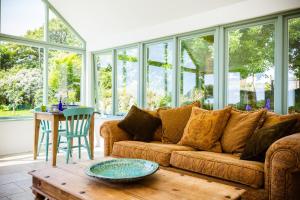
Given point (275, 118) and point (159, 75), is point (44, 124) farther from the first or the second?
point (275, 118)

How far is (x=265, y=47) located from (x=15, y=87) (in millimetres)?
4543

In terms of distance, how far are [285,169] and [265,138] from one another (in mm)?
409

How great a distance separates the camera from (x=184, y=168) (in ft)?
8.70

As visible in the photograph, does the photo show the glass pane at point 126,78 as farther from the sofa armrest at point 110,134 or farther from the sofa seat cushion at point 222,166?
the sofa seat cushion at point 222,166

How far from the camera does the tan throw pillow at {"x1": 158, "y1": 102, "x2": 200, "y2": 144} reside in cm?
345

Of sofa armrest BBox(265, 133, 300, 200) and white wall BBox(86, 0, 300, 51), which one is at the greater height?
white wall BBox(86, 0, 300, 51)

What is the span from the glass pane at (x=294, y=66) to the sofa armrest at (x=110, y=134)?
7.26 ft

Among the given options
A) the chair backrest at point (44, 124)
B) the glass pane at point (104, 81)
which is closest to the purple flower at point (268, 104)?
the glass pane at point (104, 81)

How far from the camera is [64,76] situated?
19.1 feet

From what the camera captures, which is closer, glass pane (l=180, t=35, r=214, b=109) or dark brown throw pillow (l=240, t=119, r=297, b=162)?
dark brown throw pillow (l=240, t=119, r=297, b=162)

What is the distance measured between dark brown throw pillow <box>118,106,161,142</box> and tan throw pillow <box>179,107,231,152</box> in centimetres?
58

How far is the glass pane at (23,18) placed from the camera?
4.91m

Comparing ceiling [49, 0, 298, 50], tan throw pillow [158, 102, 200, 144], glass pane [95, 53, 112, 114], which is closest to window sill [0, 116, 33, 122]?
glass pane [95, 53, 112, 114]

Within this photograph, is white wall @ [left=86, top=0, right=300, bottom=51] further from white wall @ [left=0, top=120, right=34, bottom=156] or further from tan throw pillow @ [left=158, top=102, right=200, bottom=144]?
white wall @ [left=0, top=120, right=34, bottom=156]
